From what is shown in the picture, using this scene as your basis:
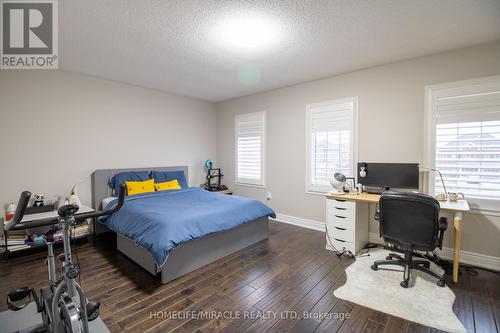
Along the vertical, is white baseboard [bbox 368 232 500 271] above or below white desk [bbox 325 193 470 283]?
below

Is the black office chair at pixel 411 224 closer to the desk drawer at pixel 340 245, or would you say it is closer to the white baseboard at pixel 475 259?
the desk drawer at pixel 340 245

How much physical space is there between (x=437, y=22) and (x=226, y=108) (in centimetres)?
404

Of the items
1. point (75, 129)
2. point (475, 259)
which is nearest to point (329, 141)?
point (475, 259)

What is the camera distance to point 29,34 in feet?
8.20

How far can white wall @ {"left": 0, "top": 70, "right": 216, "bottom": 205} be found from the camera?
318cm

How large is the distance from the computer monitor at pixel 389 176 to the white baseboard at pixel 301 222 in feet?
3.56

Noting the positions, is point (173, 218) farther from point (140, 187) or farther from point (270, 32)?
point (270, 32)

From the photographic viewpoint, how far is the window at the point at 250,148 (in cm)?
489

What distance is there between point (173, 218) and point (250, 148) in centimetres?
282

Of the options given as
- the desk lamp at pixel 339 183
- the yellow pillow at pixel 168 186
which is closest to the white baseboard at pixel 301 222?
the desk lamp at pixel 339 183

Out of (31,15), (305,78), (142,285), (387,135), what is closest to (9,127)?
(31,15)

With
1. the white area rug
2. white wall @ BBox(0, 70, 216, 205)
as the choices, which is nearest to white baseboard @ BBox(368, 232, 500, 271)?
the white area rug

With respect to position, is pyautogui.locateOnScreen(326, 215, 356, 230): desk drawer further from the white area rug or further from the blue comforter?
the blue comforter

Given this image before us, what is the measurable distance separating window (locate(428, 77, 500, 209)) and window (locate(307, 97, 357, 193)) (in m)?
1.01
